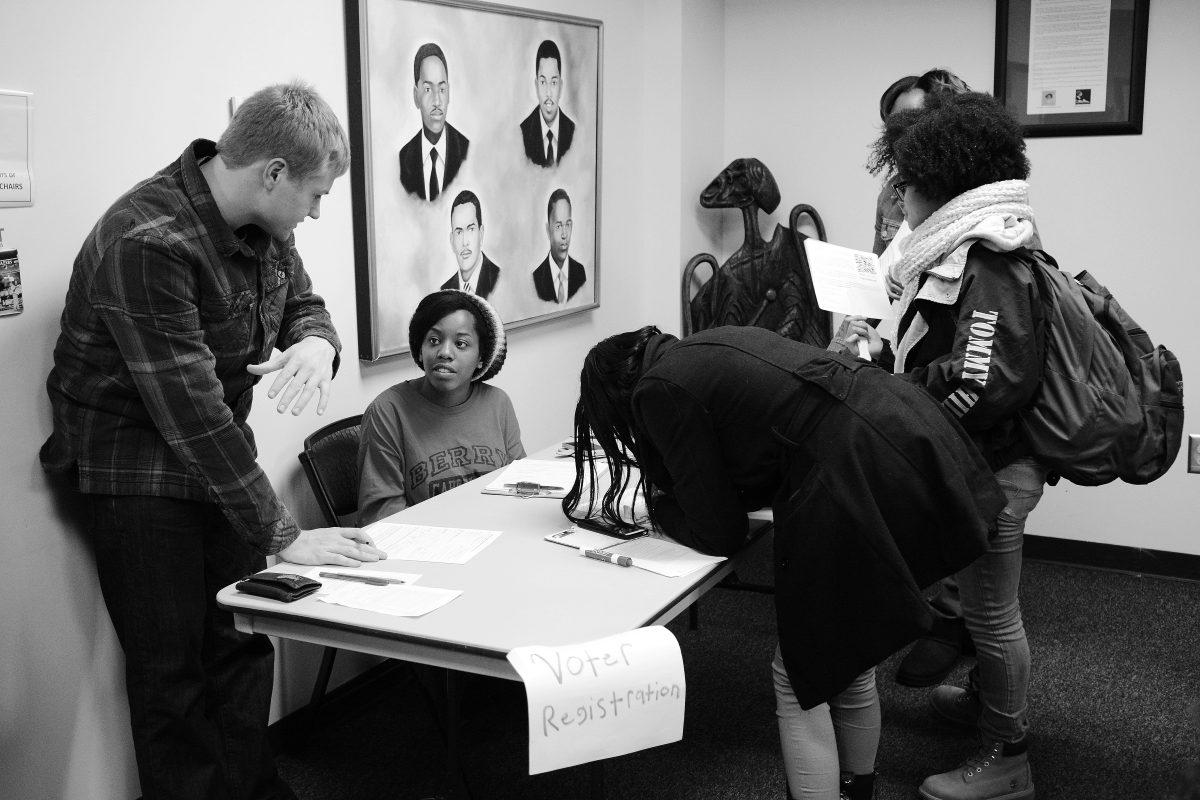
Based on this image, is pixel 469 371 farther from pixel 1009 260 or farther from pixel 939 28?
pixel 939 28

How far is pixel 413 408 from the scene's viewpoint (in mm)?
2777

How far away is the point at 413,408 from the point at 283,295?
624 mm

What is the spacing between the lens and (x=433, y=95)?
121 inches

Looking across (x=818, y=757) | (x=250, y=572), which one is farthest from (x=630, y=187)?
(x=818, y=757)

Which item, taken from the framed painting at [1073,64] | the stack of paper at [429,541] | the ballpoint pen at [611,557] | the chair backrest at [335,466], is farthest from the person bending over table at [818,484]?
the framed painting at [1073,64]

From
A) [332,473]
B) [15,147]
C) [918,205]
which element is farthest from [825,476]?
[15,147]

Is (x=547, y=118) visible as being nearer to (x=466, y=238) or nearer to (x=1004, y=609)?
(x=466, y=238)

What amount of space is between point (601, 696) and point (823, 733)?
536mm

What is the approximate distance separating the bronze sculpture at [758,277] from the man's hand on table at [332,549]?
2.39 meters

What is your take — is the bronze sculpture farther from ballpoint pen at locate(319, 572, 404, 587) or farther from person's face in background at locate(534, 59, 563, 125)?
ballpoint pen at locate(319, 572, 404, 587)

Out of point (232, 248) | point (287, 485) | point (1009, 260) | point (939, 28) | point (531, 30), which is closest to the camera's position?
point (232, 248)

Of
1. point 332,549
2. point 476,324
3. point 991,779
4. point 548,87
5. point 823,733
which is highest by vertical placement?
point 548,87

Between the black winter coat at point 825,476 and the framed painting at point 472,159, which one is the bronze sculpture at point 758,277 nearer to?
the framed painting at point 472,159

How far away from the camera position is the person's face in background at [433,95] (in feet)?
9.93
